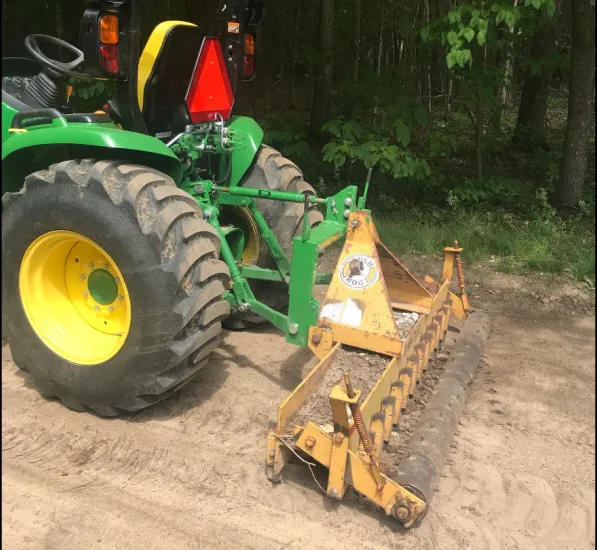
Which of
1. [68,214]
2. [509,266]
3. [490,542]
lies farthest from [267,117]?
[490,542]

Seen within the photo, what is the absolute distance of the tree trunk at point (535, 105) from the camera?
880 centimetres

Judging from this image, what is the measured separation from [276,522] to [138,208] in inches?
57.1

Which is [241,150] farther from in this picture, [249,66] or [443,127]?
[443,127]

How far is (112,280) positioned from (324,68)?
527cm

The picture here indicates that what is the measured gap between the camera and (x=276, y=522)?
8.41 feet

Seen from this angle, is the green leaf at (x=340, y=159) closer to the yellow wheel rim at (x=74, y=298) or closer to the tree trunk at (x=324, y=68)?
the tree trunk at (x=324, y=68)

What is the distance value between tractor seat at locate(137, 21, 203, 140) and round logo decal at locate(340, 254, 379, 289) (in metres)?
1.18

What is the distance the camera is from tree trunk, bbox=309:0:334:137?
751 centimetres

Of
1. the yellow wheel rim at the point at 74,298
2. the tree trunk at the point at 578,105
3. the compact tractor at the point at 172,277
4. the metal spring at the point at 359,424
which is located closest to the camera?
the metal spring at the point at 359,424

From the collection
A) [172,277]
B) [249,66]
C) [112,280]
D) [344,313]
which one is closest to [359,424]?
[344,313]

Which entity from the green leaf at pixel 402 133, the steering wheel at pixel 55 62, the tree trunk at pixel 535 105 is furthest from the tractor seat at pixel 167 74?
the tree trunk at pixel 535 105

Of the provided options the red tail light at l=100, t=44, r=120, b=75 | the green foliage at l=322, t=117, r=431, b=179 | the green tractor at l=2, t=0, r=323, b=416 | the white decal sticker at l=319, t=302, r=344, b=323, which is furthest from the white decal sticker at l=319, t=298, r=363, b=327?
the green foliage at l=322, t=117, r=431, b=179

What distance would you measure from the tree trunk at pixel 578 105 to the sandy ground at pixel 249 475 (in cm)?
358

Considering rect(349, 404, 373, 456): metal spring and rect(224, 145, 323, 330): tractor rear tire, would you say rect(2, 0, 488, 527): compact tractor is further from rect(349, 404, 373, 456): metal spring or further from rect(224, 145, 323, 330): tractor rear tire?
rect(224, 145, 323, 330): tractor rear tire
